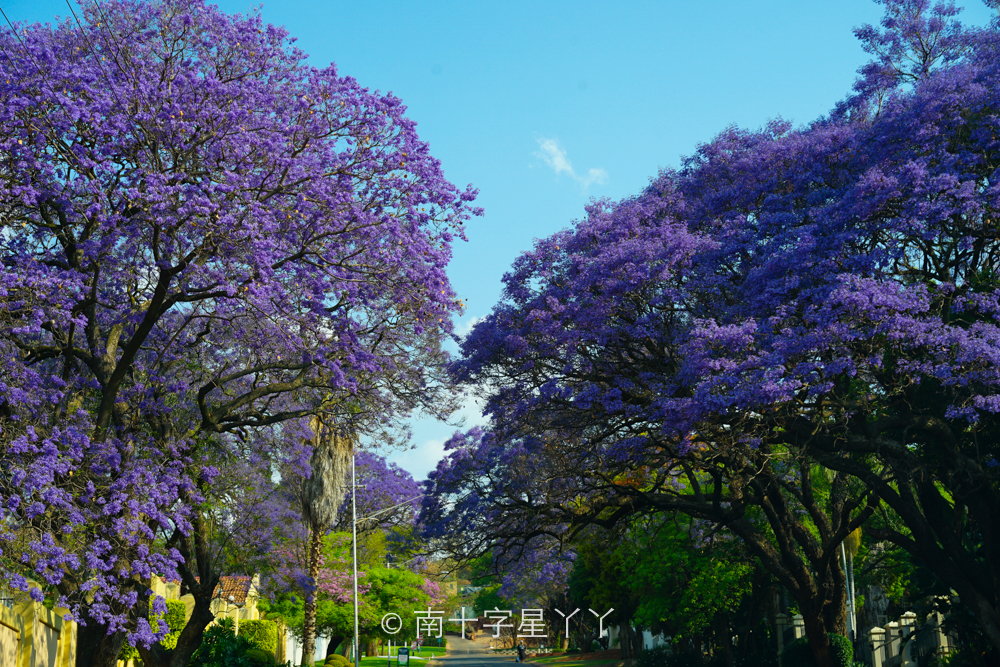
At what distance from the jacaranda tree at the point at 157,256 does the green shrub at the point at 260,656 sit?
17318 millimetres

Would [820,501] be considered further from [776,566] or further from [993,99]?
[993,99]

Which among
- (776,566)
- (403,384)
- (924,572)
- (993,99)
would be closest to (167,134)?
(403,384)

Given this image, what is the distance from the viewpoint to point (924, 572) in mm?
21062

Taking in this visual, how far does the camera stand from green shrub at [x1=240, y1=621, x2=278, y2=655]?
38.0 meters

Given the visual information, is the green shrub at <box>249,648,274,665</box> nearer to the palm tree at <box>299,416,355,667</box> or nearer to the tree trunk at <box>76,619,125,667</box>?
the palm tree at <box>299,416,355,667</box>

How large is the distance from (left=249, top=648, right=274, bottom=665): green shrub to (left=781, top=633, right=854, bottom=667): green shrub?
18596mm

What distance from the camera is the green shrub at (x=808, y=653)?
20359 millimetres

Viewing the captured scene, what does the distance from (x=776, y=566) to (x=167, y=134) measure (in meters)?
15.3

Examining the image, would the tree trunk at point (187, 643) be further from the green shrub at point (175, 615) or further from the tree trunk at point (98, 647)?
the green shrub at point (175, 615)

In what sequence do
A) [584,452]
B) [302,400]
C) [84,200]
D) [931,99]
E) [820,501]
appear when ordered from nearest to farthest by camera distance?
1. [84,200]
2. [931,99]
3. [302,400]
4. [584,452]
5. [820,501]

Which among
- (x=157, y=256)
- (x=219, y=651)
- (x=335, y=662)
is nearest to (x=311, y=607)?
(x=219, y=651)

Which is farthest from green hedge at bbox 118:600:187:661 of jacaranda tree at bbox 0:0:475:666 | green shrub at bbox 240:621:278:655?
jacaranda tree at bbox 0:0:475:666

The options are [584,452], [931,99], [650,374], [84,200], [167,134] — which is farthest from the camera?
[584,452]

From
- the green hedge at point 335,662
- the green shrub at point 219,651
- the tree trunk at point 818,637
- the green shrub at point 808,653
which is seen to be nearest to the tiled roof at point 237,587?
the green shrub at point 219,651
